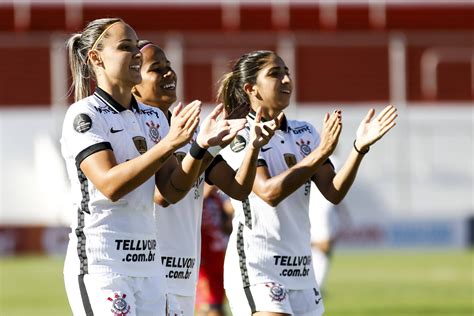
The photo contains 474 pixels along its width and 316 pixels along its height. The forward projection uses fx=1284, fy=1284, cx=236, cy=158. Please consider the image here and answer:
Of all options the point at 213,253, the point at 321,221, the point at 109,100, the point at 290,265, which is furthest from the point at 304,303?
the point at 321,221

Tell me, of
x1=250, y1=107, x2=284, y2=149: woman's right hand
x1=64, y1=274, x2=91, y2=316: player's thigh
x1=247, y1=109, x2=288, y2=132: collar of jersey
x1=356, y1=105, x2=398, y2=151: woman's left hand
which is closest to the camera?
x1=64, y1=274, x2=91, y2=316: player's thigh

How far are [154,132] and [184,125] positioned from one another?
0.82 meters

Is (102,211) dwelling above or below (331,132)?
below

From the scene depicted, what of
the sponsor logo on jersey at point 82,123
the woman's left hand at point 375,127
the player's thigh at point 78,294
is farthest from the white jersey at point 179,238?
the sponsor logo on jersey at point 82,123

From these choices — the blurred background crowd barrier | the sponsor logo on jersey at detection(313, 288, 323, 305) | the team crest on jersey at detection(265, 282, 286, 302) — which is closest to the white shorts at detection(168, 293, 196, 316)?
the team crest on jersey at detection(265, 282, 286, 302)

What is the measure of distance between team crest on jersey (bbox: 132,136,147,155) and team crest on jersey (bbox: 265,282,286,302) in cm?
150

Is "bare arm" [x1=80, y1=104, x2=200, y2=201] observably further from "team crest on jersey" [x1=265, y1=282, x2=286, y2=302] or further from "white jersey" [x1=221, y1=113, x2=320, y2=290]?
"team crest on jersey" [x1=265, y1=282, x2=286, y2=302]

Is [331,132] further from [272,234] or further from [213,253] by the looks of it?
[213,253]

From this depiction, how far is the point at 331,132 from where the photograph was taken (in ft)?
22.2

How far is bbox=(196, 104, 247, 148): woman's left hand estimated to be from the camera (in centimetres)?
579

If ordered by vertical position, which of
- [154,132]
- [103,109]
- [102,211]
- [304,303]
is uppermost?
[103,109]

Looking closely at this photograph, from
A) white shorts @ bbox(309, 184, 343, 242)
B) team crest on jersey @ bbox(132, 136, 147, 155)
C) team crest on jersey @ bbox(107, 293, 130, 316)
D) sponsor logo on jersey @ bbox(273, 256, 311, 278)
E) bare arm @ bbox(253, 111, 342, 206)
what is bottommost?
white shorts @ bbox(309, 184, 343, 242)

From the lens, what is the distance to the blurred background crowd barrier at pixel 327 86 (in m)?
26.0

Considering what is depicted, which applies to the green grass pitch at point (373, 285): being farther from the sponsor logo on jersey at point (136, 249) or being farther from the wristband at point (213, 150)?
the sponsor logo on jersey at point (136, 249)
